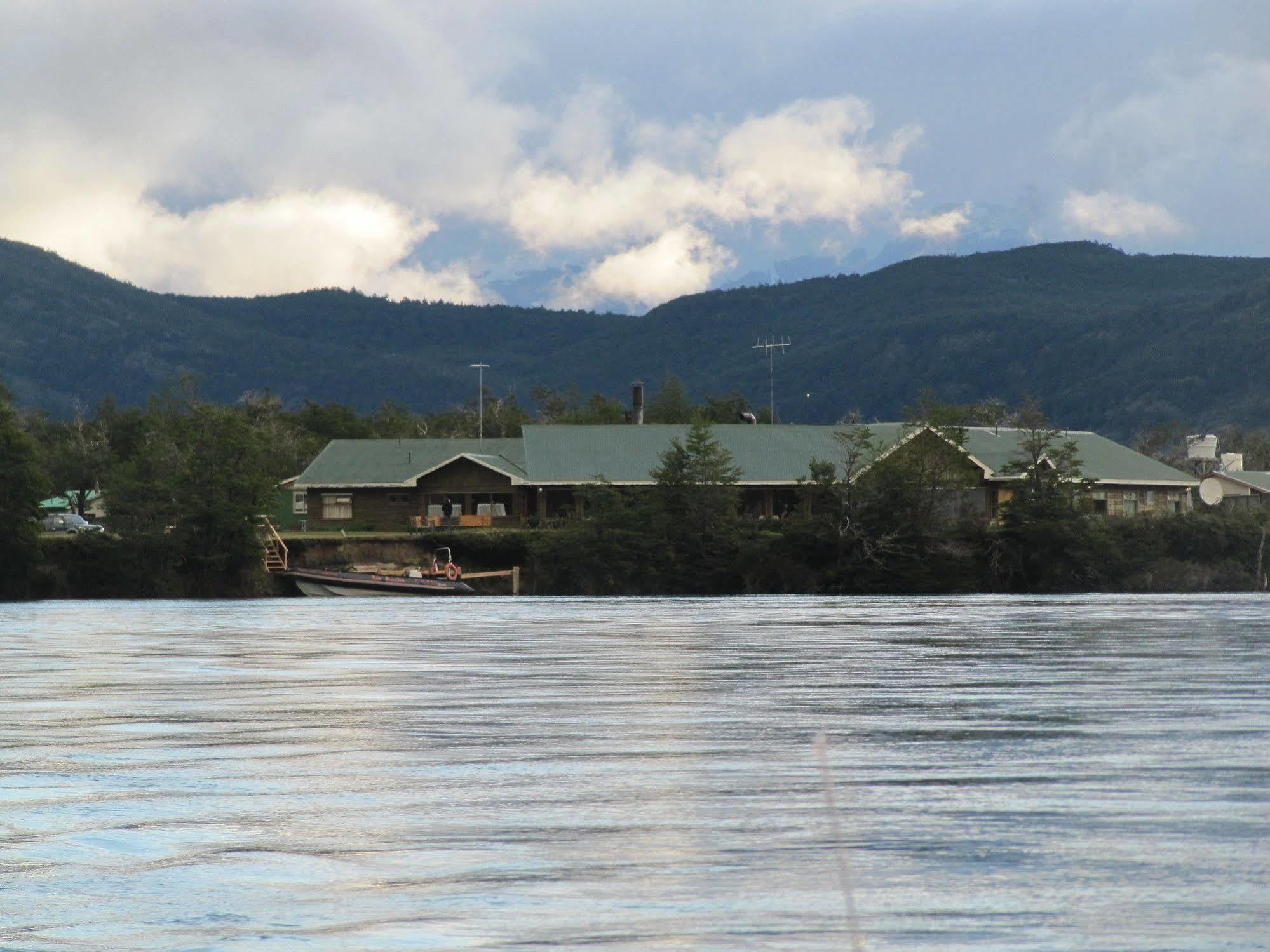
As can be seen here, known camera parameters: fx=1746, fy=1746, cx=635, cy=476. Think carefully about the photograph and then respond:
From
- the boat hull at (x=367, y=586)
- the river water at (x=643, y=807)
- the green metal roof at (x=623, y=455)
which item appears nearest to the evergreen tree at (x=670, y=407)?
the green metal roof at (x=623, y=455)

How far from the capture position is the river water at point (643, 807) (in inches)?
355

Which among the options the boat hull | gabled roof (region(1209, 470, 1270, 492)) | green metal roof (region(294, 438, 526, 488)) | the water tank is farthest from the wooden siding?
the water tank

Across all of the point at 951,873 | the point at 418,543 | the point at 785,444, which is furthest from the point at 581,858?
the point at 785,444

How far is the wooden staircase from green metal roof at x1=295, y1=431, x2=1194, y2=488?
44.3 feet

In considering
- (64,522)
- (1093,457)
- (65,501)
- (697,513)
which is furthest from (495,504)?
(65,501)

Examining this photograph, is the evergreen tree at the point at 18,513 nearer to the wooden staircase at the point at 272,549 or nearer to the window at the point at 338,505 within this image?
the wooden staircase at the point at 272,549

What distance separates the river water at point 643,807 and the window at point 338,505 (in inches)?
2625

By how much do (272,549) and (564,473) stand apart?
16911 millimetres

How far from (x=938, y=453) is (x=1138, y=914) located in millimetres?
74150

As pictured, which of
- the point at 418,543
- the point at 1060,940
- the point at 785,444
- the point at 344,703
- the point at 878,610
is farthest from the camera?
the point at 785,444

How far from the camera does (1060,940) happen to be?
8.48 metres

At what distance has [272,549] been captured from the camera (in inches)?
3095

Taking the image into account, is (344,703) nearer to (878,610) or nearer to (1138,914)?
(1138,914)

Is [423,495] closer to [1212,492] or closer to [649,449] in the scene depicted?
[649,449]
